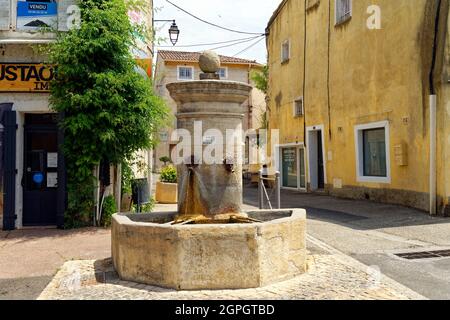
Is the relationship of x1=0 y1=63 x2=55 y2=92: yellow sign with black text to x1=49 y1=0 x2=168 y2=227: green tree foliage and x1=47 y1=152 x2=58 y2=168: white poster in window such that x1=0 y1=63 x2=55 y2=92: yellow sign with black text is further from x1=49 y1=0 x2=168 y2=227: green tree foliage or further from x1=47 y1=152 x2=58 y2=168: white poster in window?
x1=47 y1=152 x2=58 y2=168: white poster in window

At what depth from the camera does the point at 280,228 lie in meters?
4.86

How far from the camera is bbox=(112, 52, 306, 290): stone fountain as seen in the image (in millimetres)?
4531

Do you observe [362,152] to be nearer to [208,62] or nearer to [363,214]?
[363,214]

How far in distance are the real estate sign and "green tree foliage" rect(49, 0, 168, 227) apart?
59 centimetres

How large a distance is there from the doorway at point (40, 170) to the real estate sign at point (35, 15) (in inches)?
74.3

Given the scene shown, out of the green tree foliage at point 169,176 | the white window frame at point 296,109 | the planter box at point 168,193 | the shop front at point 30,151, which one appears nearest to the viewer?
the shop front at point 30,151

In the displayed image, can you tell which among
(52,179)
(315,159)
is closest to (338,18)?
(315,159)

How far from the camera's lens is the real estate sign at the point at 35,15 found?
903 cm

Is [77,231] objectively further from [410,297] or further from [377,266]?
[410,297]

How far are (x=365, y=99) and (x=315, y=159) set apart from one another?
4419 mm

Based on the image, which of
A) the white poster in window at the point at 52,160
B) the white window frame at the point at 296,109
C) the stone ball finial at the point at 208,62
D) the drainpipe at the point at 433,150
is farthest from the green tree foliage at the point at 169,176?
the stone ball finial at the point at 208,62

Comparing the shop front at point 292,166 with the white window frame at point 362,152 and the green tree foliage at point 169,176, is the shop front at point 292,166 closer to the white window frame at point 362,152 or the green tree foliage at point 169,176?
the white window frame at point 362,152

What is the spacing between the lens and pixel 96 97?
8.37 meters

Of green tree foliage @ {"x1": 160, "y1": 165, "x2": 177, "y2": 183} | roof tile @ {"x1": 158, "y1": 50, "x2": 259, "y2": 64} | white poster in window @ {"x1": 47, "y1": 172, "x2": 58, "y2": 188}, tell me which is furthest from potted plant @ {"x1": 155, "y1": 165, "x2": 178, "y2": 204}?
roof tile @ {"x1": 158, "y1": 50, "x2": 259, "y2": 64}
